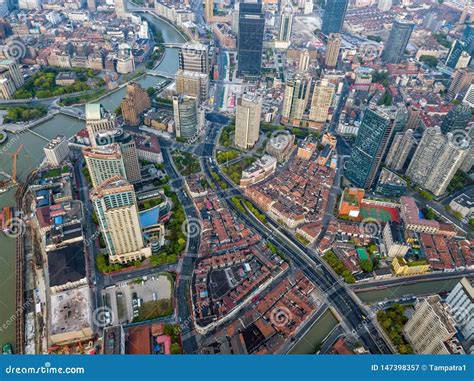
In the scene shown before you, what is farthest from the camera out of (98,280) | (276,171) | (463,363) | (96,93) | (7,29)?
(7,29)

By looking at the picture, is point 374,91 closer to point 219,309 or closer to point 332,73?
point 332,73

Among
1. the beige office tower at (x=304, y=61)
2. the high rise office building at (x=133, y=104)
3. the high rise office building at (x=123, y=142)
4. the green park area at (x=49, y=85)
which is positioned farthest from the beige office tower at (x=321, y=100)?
the green park area at (x=49, y=85)

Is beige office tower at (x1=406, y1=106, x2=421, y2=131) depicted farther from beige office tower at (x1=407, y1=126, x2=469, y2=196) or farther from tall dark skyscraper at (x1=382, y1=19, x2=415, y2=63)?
tall dark skyscraper at (x1=382, y1=19, x2=415, y2=63)

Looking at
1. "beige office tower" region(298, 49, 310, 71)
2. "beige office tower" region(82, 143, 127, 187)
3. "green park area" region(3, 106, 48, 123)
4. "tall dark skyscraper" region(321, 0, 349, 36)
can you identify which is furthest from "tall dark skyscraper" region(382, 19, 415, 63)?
"green park area" region(3, 106, 48, 123)

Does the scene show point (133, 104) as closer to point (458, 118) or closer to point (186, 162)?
point (186, 162)

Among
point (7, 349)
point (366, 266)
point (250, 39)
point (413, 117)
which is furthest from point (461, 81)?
point (7, 349)

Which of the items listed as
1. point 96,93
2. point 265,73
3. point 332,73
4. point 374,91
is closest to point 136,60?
point 96,93
